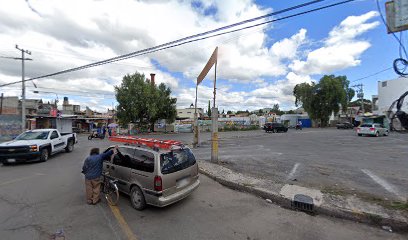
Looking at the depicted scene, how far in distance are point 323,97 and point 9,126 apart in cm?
6029

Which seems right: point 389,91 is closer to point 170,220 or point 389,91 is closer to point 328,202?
point 328,202

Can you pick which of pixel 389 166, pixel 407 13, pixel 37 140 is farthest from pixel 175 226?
pixel 37 140

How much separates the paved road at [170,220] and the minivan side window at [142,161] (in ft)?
3.23

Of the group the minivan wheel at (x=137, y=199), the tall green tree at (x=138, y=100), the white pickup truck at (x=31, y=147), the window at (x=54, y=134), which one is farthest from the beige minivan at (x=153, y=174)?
the tall green tree at (x=138, y=100)

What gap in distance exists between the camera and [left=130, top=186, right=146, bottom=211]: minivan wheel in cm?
502

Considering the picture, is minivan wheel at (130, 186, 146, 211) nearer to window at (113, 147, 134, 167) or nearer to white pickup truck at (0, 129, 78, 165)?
window at (113, 147, 134, 167)

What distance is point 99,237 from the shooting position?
3.88m

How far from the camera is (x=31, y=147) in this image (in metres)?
10.7

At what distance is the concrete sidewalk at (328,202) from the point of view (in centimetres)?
435

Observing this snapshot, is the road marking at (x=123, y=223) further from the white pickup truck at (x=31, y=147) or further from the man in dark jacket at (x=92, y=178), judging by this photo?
the white pickup truck at (x=31, y=147)

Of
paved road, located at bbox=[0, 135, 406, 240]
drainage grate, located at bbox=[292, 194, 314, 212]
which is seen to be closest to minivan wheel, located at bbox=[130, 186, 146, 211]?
paved road, located at bbox=[0, 135, 406, 240]

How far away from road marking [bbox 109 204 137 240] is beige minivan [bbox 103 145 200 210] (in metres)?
0.42

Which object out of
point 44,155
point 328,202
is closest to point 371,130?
point 328,202

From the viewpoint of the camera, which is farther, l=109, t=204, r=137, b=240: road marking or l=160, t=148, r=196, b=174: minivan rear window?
l=160, t=148, r=196, b=174: minivan rear window
